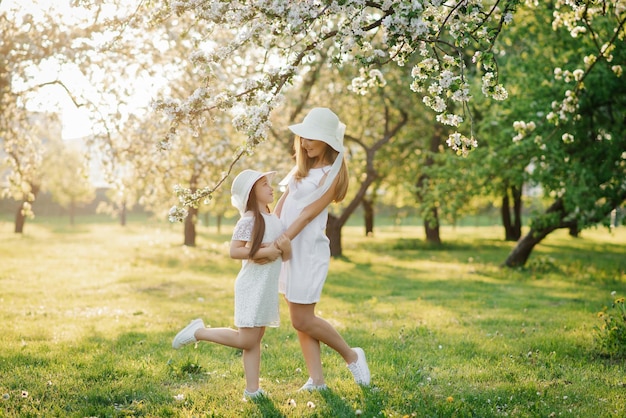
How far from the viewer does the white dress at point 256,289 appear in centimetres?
484

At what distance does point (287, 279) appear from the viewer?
4.98m

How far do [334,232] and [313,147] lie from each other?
1556 cm

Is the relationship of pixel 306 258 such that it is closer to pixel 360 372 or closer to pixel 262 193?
pixel 262 193

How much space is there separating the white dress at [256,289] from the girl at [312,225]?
141 millimetres

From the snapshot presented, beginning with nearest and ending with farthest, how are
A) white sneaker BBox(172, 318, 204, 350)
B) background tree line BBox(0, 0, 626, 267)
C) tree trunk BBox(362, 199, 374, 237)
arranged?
white sneaker BBox(172, 318, 204, 350) → background tree line BBox(0, 0, 626, 267) → tree trunk BBox(362, 199, 374, 237)

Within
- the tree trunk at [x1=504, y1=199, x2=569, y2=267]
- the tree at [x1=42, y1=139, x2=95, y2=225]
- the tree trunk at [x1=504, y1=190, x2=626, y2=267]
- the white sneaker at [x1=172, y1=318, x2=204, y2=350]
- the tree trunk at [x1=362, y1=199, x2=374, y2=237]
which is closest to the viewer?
the white sneaker at [x1=172, y1=318, x2=204, y2=350]

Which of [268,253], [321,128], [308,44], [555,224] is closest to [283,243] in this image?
Answer: [268,253]

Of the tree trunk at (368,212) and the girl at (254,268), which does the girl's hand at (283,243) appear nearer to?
the girl at (254,268)

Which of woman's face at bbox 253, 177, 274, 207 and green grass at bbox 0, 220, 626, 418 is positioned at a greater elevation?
woman's face at bbox 253, 177, 274, 207

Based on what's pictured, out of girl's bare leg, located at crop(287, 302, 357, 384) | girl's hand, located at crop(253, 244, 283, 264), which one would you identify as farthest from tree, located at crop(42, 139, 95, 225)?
girl's hand, located at crop(253, 244, 283, 264)

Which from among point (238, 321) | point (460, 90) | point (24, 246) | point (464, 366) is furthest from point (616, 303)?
point (24, 246)

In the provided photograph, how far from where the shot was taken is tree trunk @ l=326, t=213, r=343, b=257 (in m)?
20.4

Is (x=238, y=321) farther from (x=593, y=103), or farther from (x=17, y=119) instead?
(x=593, y=103)

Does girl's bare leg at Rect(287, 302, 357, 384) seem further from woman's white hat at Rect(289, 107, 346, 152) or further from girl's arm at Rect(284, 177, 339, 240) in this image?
woman's white hat at Rect(289, 107, 346, 152)
